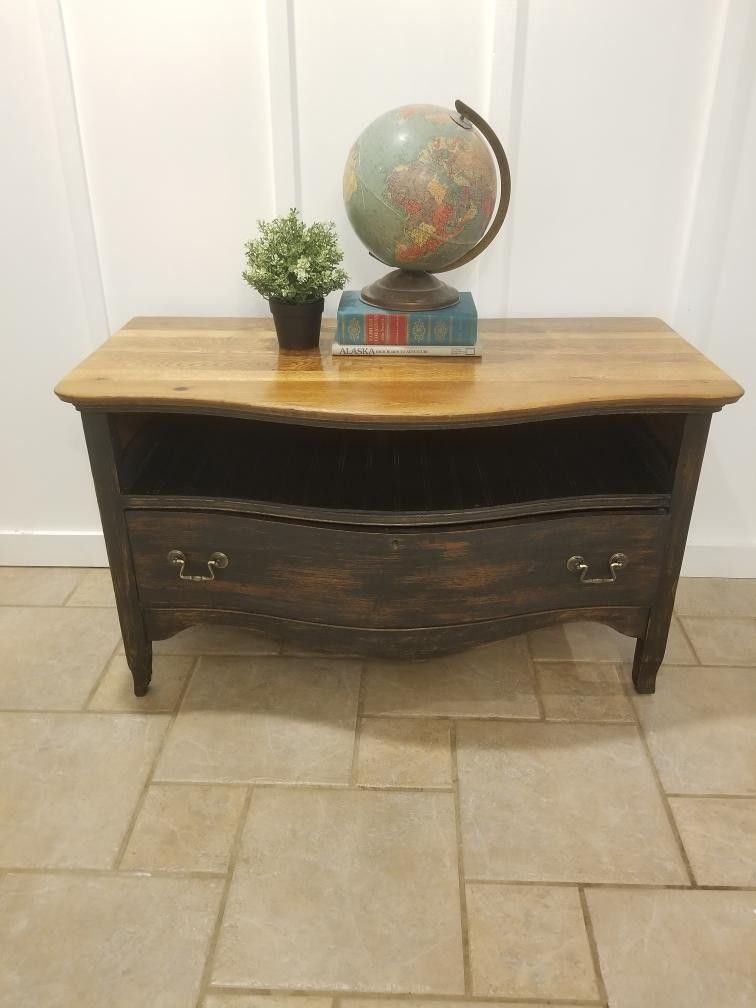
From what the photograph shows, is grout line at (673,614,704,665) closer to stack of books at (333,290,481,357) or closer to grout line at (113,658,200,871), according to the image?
stack of books at (333,290,481,357)

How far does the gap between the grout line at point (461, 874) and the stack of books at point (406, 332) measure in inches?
36.2

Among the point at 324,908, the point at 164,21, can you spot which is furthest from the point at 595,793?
the point at 164,21

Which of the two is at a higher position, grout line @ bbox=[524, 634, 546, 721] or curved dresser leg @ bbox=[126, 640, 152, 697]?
curved dresser leg @ bbox=[126, 640, 152, 697]

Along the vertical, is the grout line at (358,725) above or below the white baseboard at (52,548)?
below

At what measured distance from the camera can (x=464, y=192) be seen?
1.56m

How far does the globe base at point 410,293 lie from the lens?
1.71 meters

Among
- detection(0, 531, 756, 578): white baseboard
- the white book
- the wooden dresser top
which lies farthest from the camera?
detection(0, 531, 756, 578): white baseboard

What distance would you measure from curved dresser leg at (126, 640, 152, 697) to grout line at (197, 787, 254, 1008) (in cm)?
43

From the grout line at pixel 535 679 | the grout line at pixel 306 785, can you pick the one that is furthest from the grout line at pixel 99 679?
the grout line at pixel 535 679

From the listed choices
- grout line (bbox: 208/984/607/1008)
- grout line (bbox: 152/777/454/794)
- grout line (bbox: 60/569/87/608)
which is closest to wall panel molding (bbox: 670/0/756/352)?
grout line (bbox: 152/777/454/794)

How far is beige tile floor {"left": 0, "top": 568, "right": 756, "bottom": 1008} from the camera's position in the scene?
1.35 m

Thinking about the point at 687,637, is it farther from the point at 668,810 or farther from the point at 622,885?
the point at 622,885

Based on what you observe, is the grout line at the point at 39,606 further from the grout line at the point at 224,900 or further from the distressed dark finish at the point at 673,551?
the distressed dark finish at the point at 673,551

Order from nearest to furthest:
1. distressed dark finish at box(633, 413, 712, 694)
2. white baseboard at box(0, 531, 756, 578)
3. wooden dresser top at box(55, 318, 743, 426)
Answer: wooden dresser top at box(55, 318, 743, 426)
distressed dark finish at box(633, 413, 712, 694)
white baseboard at box(0, 531, 756, 578)
